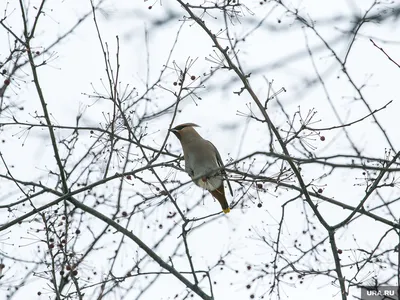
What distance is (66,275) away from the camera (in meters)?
5.12

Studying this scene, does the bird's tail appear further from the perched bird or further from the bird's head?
the bird's head

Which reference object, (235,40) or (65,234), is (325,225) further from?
(65,234)

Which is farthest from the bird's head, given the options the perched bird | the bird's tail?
the bird's tail

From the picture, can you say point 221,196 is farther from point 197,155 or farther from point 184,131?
point 184,131

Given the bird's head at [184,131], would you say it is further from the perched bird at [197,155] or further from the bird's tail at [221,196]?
the bird's tail at [221,196]

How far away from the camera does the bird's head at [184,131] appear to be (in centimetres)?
658

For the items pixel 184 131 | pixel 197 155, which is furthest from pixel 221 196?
pixel 184 131

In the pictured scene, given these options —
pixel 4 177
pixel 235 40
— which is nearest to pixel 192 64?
pixel 235 40

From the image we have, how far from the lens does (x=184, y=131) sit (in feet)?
21.7

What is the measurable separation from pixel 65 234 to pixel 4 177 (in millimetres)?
643

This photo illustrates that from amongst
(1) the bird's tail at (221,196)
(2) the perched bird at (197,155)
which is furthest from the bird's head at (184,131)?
(1) the bird's tail at (221,196)

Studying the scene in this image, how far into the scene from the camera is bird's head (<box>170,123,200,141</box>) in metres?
6.58

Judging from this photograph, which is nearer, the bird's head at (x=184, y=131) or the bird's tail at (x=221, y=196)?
the bird's tail at (x=221, y=196)

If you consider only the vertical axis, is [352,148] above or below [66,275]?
above
